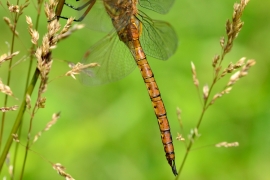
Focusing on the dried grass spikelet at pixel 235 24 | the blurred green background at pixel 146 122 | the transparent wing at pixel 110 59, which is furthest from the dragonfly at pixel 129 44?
the blurred green background at pixel 146 122

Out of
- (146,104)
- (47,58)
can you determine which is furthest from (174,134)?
(47,58)

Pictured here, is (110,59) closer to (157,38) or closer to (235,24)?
(157,38)

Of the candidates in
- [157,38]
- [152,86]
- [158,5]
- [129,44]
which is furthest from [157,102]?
[158,5]

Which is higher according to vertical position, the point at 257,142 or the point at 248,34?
the point at 248,34

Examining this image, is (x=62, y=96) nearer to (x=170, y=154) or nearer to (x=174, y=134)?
(x=174, y=134)

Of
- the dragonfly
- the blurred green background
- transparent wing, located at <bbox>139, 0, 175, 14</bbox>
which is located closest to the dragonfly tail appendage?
the dragonfly

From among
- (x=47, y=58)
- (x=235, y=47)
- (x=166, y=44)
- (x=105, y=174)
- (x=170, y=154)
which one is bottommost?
(x=105, y=174)
